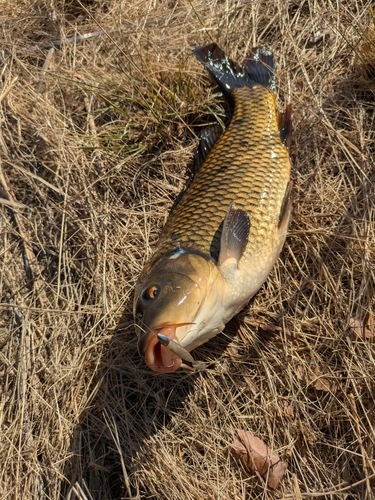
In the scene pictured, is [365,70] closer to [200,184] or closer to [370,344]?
[200,184]

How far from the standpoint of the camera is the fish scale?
2.52 metres

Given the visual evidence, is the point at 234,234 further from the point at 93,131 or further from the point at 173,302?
the point at 93,131

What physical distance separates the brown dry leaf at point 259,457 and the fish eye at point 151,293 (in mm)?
964

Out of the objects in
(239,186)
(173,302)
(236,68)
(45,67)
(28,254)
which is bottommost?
(28,254)

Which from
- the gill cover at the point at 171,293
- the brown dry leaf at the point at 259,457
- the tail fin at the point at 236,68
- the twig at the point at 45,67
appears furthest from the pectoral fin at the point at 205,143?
the brown dry leaf at the point at 259,457

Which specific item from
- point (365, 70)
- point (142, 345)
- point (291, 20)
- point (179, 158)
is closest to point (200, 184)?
point (179, 158)

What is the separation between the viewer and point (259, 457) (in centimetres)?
255

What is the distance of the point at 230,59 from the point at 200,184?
3.81 feet

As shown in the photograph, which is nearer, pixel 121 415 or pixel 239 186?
pixel 239 186

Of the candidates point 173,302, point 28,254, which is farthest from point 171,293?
point 28,254

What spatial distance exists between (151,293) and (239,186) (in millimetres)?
815

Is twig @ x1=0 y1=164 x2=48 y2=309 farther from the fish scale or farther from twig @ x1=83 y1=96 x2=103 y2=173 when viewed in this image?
the fish scale

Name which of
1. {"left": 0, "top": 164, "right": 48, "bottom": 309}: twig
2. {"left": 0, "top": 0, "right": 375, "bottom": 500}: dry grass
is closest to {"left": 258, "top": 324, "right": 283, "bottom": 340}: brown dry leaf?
{"left": 0, "top": 0, "right": 375, "bottom": 500}: dry grass

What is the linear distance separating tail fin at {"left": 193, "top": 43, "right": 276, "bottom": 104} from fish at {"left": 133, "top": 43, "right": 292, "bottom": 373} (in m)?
0.02
